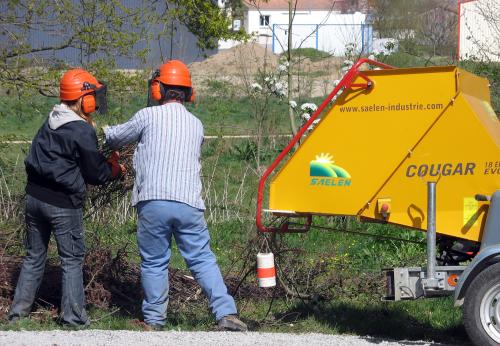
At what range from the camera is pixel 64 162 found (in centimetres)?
721

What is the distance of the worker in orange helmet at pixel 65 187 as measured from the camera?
7.20 meters

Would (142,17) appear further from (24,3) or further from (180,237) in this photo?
(180,237)

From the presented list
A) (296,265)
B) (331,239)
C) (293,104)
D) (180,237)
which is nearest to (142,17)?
(293,104)

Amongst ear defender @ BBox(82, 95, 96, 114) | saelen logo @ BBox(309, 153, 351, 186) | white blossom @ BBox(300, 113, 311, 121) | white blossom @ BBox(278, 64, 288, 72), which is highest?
white blossom @ BBox(278, 64, 288, 72)

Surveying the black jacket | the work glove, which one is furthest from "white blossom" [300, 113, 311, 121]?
the black jacket

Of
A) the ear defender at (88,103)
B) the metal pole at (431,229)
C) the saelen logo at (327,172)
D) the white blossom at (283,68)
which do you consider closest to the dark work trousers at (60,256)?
the ear defender at (88,103)

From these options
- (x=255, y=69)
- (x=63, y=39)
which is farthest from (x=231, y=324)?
(x=255, y=69)

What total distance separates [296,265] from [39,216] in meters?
2.73

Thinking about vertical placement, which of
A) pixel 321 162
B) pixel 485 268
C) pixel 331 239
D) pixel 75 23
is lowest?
pixel 331 239

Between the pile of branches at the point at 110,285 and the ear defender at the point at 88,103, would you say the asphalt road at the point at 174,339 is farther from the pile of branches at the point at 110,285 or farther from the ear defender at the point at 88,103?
the ear defender at the point at 88,103

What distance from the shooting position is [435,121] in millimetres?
6688

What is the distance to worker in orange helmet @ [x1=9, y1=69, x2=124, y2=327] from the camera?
720 cm

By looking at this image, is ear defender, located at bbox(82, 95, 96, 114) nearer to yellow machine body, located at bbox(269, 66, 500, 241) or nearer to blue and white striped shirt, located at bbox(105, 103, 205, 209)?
blue and white striped shirt, located at bbox(105, 103, 205, 209)

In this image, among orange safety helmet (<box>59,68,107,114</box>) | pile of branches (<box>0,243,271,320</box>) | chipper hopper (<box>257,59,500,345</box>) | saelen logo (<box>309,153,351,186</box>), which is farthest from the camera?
pile of branches (<box>0,243,271,320</box>)
